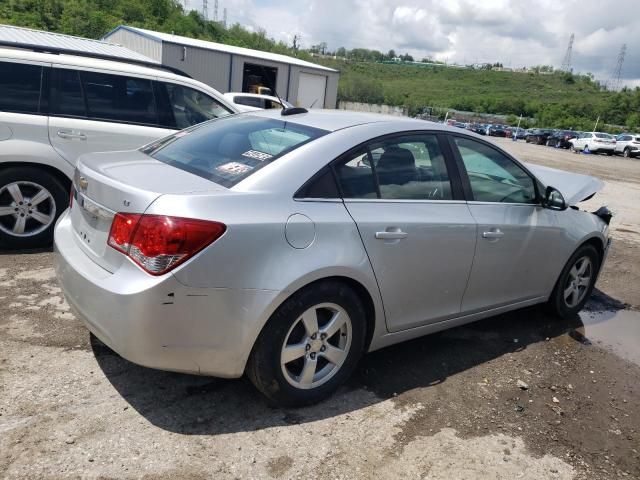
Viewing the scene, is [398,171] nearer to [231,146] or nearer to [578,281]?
[231,146]

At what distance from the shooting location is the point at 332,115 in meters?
3.66

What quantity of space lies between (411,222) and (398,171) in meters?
0.36

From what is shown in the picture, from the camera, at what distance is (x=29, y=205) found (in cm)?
511

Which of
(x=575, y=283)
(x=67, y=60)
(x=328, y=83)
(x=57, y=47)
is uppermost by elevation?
(x=328, y=83)

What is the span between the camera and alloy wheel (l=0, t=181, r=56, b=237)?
16.4ft

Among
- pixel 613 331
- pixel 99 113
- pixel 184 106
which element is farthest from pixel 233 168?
pixel 613 331

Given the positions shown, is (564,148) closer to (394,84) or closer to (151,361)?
(151,361)

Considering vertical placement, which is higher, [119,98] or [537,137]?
[119,98]

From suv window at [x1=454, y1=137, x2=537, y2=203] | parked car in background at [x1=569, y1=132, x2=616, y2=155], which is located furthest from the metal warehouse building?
suv window at [x1=454, y1=137, x2=537, y2=203]

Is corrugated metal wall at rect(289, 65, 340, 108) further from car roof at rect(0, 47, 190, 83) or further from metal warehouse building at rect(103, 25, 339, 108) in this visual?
car roof at rect(0, 47, 190, 83)

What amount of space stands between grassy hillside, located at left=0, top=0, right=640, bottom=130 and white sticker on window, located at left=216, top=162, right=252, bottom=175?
47.5m

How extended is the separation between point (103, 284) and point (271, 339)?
0.86 meters

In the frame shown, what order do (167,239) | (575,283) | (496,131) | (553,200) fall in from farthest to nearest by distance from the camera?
(496,131), (575,283), (553,200), (167,239)

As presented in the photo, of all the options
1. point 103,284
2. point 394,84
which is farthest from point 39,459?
point 394,84
